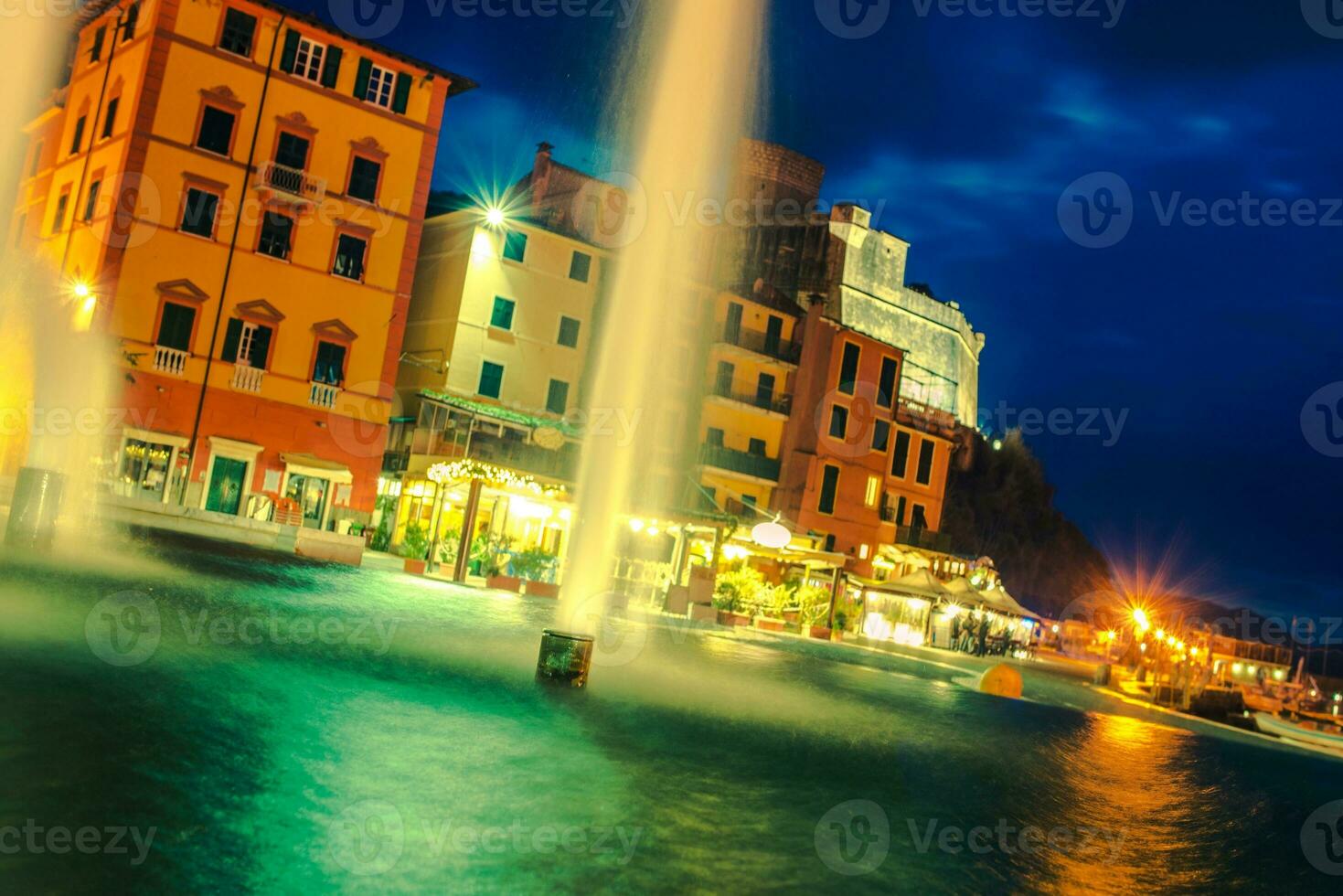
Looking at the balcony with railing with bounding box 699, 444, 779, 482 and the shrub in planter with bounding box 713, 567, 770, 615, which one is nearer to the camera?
the shrub in planter with bounding box 713, 567, 770, 615

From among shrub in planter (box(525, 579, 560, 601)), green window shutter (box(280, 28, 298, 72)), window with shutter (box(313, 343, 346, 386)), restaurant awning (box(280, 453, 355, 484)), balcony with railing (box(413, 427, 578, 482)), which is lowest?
shrub in planter (box(525, 579, 560, 601))

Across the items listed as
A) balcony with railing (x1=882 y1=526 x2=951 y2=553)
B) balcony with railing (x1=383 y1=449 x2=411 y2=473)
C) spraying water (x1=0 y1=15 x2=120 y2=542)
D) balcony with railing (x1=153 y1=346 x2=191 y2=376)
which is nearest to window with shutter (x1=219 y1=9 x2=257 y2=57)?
spraying water (x1=0 y1=15 x2=120 y2=542)

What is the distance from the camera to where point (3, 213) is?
141 feet

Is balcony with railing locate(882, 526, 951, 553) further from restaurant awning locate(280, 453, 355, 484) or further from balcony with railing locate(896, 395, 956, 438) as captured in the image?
restaurant awning locate(280, 453, 355, 484)

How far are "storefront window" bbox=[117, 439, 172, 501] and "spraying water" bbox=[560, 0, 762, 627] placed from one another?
19.4 metres

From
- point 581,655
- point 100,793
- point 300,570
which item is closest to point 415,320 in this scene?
point 300,570

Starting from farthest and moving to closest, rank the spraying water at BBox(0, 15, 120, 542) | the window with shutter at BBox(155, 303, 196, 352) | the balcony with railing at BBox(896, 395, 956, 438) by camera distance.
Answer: the balcony with railing at BBox(896, 395, 956, 438), the window with shutter at BBox(155, 303, 196, 352), the spraying water at BBox(0, 15, 120, 542)

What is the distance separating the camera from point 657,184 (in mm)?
19859

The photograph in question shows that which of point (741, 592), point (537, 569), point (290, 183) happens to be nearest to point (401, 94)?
point (290, 183)

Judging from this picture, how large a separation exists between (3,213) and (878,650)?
3619 cm

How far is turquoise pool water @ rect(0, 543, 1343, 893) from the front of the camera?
20.4ft

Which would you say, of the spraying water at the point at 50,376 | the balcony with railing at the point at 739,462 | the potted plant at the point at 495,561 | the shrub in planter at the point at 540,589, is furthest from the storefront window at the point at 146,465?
the balcony with railing at the point at 739,462

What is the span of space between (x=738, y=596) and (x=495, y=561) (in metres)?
8.08

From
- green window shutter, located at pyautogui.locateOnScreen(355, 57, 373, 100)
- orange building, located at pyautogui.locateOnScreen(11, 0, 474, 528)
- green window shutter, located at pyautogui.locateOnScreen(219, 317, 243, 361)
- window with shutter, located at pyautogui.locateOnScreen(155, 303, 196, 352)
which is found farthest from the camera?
green window shutter, located at pyautogui.locateOnScreen(355, 57, 373, 100)
